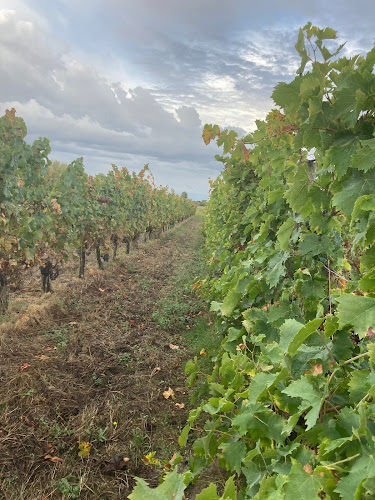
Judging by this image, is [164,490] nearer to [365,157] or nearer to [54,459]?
[365,157]

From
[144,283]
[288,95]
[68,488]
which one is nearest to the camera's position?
[288,95]

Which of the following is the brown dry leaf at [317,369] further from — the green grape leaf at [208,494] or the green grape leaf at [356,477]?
the green grape leaf at [208,494]

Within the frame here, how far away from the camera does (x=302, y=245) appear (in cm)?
212

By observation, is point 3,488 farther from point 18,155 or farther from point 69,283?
point 69,283

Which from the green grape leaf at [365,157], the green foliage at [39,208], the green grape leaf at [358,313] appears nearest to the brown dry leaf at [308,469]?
the green grape leaf at [358,313]

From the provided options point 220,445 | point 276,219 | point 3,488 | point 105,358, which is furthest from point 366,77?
point 105,358

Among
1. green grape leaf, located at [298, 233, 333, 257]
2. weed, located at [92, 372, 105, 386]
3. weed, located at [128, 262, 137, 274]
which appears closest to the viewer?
green grape leaf, located at [298, 233, 333, 257]

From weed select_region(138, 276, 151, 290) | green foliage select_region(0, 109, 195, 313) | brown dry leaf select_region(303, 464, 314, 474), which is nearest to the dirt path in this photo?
green foliage select_region(0, 109, 195, 313)

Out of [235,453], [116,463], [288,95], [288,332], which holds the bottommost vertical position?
[116,463]

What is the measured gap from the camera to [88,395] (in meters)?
4.34

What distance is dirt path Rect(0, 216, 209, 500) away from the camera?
3.18 meters

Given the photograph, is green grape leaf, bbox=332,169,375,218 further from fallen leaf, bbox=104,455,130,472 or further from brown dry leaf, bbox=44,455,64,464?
brown dry leaf, bbox=44,455,64,464

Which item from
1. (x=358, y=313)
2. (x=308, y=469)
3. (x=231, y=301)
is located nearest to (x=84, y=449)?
(x=231, y=301)

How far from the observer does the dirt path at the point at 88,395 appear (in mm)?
3184
